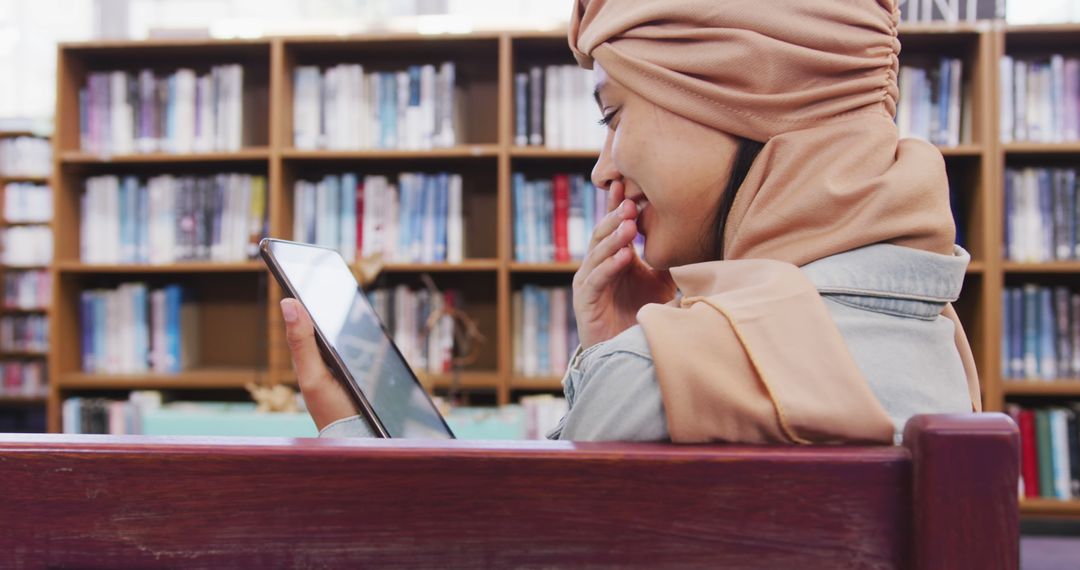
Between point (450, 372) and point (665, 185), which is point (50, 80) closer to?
point (450, 372)

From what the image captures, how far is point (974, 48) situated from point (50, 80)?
613 cm


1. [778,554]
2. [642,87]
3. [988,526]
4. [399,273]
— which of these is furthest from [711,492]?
[399,273]

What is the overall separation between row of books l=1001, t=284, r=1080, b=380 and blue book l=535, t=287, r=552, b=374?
1.53m

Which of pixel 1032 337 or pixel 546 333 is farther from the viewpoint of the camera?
pixel 546 333

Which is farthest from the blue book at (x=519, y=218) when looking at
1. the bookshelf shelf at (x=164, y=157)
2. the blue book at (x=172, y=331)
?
the blue book at (x=172, y=331)

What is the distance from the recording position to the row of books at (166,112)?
111 inches

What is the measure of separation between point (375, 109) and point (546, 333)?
3.31ft

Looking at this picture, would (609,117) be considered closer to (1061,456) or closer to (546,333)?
(546,333)

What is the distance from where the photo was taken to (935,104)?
2650 mm

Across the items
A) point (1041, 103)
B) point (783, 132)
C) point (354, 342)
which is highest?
point (1041, 103)

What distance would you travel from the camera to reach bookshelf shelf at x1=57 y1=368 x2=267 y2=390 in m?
2.78

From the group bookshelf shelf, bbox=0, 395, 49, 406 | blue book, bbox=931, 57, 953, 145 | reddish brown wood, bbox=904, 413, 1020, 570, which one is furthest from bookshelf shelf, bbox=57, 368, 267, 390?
bookshelf shelf, bbox=0, 395, 49, 406

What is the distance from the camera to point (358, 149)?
276 centimetres

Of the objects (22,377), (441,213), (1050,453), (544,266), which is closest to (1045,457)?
(1050,453)
